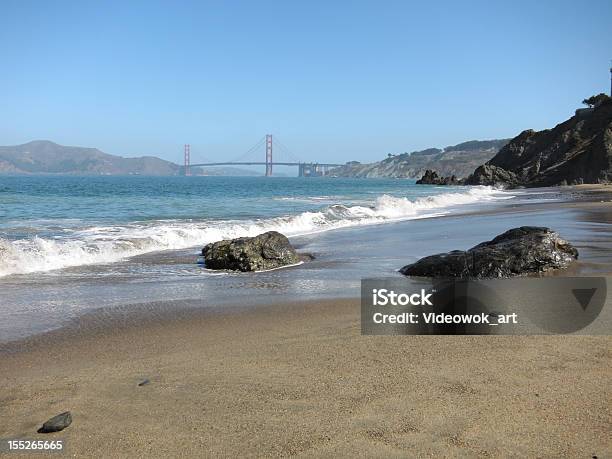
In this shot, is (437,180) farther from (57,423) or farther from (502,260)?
(57,423)

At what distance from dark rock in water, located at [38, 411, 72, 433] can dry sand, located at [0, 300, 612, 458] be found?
0.05m

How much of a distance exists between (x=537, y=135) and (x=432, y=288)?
265 feet

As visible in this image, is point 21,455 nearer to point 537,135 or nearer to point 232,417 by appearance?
point 232,417

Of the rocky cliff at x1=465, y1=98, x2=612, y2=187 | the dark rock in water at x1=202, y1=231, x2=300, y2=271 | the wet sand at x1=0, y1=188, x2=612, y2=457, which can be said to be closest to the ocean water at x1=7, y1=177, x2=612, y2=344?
the dark rock in water at x1=202, y1=231, x2=300, y2=271

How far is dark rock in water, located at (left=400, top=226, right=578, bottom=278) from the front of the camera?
7062mm

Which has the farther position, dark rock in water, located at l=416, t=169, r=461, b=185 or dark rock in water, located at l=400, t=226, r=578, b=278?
dark rock in water, located at l=416, t=169, r=461, b=185

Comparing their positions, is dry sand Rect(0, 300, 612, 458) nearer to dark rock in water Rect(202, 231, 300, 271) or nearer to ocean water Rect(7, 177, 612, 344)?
ocean water Rect(7, 177, 612, 344)

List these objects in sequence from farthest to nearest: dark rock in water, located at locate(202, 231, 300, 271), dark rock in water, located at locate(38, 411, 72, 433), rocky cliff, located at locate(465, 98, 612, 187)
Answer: rocky cliff, located at locate(465, 98, 612, 187) < dark rock in water, located at locate(202, 231, 300, 271) < dark rock in water, located at locate(38, 411, 72, 433)

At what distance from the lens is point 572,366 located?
145 inches

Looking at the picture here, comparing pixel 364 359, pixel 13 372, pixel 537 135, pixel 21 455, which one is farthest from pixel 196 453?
pixel 537 135

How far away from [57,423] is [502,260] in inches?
223

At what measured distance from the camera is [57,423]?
2.99 metres

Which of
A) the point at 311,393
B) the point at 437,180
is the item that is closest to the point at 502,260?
the point at 311,393

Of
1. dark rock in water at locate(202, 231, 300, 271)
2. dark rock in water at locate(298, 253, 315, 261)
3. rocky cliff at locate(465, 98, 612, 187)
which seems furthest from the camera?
rocky cliff at locate(465, 98, 612, 187)
